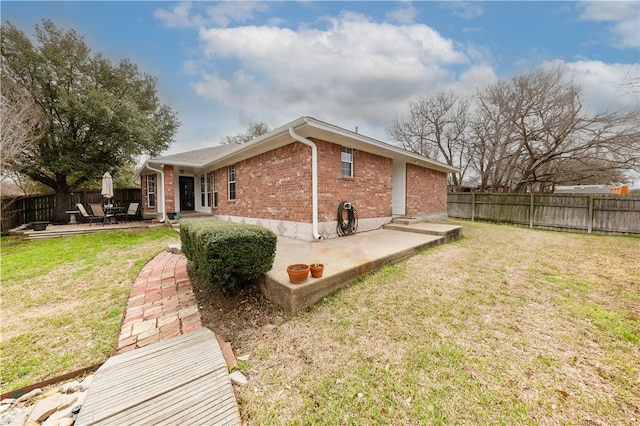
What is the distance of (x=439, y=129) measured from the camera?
767 inches

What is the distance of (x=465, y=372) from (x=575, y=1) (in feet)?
34.7

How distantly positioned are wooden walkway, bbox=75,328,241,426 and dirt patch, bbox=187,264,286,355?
370mm

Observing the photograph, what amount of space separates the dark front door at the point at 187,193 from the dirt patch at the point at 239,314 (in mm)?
10049

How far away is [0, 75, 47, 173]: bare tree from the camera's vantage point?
791 centimetres

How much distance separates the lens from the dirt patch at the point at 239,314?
2764 mm

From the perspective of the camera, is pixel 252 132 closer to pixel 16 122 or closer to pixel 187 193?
pixel 187 193

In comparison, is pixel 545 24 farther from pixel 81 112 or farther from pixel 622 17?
pixel 81 112

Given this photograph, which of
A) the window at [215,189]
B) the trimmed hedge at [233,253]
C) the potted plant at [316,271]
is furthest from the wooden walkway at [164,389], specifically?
the window at [215,189]

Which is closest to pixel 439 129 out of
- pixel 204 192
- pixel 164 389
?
pixel 204 192

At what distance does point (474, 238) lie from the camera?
25.2 feet

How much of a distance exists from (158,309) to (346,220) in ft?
16.4

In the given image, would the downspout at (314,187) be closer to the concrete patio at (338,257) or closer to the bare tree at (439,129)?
the concrete patio at (338,257)

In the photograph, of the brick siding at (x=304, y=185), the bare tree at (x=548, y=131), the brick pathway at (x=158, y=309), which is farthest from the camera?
the bare tree at (x=548, y=131)

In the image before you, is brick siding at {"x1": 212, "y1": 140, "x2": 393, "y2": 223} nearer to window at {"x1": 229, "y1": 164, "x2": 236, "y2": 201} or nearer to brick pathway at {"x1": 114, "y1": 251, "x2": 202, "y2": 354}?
window at {"x1": 229, "y1": 164, "x2": 236, "y2": 201}
